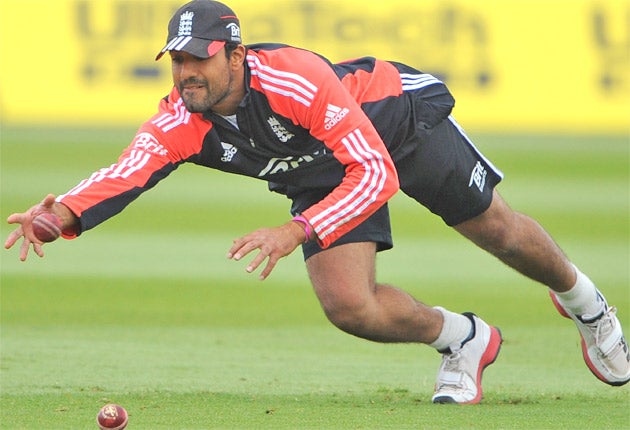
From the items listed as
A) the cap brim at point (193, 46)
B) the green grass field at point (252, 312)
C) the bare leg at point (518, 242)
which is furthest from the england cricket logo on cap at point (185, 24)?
the bare leg at point (518, 242)

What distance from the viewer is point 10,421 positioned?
5.23 m

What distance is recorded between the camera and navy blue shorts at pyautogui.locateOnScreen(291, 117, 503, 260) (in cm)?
603

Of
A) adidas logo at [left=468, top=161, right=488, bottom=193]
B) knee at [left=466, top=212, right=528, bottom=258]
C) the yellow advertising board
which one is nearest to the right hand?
adidas logo at [left=468, top=161, right=488, bottom=193]

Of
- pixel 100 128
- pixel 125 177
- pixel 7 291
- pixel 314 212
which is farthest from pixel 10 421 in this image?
pixel 100 128

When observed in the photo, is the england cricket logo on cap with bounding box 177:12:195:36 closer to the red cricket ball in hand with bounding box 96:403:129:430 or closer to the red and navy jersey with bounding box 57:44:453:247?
the red and navy jersey with bounding box 57:44:453:247

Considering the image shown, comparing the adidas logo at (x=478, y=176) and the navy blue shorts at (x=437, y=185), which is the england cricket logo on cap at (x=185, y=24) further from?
the adidas logo at (x=478, y=176)

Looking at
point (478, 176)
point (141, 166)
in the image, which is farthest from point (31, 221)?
point (478, 176)

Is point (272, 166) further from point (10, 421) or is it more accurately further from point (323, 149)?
point (10, 421)

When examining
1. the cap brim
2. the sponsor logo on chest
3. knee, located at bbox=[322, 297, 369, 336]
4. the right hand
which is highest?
the cap brim

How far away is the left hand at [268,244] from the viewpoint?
483cm

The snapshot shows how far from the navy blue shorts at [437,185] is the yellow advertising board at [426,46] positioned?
948 cm

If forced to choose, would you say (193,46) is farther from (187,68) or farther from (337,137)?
(337,137)

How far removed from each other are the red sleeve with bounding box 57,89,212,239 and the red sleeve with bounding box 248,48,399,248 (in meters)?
0.42

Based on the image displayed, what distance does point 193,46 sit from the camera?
528 cm
